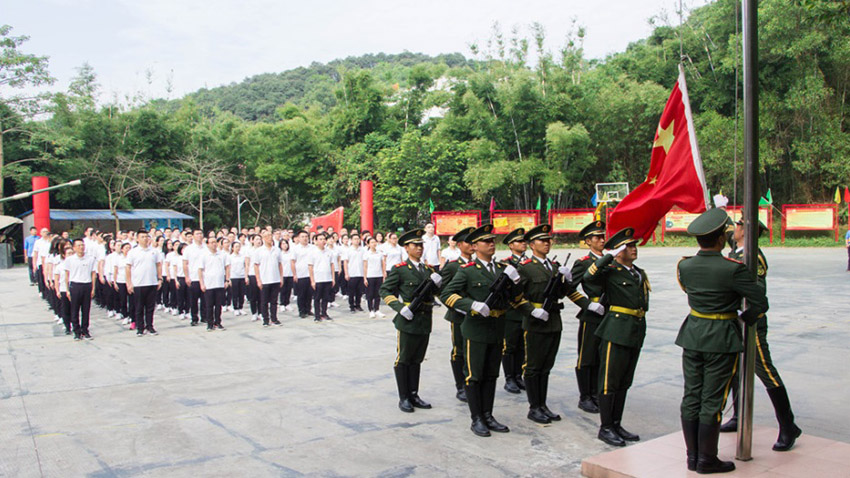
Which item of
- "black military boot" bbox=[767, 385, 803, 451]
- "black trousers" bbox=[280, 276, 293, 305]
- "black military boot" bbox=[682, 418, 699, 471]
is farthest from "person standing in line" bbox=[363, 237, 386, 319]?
"black military boot" bbox=[682, 418, 699, 471]

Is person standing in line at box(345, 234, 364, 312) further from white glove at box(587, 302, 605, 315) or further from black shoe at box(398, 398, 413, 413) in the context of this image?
white glove at box(587, 302, 605, 315)

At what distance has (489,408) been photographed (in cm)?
540

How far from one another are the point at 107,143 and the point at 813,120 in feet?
113

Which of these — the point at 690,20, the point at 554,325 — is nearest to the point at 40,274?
the point at 554,325

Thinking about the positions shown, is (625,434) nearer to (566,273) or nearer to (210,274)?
(566,273)

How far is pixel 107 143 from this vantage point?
3425cm

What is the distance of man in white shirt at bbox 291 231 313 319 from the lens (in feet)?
40.6

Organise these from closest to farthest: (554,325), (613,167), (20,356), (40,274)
Result: (554,325) < (20,356) < (40,274) < (613,167)

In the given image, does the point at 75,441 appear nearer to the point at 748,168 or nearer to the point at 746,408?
the point at 746,408

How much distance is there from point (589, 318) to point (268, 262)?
7.38 meters

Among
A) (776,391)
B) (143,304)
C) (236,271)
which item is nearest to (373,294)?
(236,271)

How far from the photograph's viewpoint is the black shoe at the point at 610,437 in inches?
194

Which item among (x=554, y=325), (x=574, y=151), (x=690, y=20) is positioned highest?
(x=690, y=20)

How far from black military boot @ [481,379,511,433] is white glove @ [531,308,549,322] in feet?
2.18
